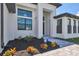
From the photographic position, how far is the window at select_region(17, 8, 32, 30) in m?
9.09

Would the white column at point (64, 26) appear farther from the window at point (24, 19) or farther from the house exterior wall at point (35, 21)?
the window at point (24, 19)

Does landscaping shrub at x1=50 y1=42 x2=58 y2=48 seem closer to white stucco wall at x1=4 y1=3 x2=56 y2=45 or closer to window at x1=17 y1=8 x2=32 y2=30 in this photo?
white stucco wall at x1=4 y1=3 x2=56 y2=45

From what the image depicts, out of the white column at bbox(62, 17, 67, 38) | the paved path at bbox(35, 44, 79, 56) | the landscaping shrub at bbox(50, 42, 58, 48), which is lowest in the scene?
the paved path at bbox(35, 44, 79, 56)

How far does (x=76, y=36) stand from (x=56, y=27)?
1.24 meters

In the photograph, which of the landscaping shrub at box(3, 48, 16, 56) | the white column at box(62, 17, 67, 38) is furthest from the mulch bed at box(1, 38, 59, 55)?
the white column at box(62, 17, 67, 38)

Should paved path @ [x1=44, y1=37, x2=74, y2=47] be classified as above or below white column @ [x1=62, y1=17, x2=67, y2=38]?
below

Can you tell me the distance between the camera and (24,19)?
30.6 ft

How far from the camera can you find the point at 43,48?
845 cm

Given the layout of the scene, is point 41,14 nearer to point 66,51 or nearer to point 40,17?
point 40,17

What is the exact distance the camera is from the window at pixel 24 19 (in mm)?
9087

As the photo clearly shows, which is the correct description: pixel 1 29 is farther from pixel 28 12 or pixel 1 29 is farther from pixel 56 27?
pixel 56 27

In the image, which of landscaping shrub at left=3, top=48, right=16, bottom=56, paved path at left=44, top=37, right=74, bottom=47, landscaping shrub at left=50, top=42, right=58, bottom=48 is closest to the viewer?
landscaping shrub at left=3, top=48, right=16, bottom=56

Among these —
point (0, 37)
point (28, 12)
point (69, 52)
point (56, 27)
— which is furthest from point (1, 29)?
point (69, 52)

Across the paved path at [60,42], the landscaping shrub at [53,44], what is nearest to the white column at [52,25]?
the paved path at [60,42]
